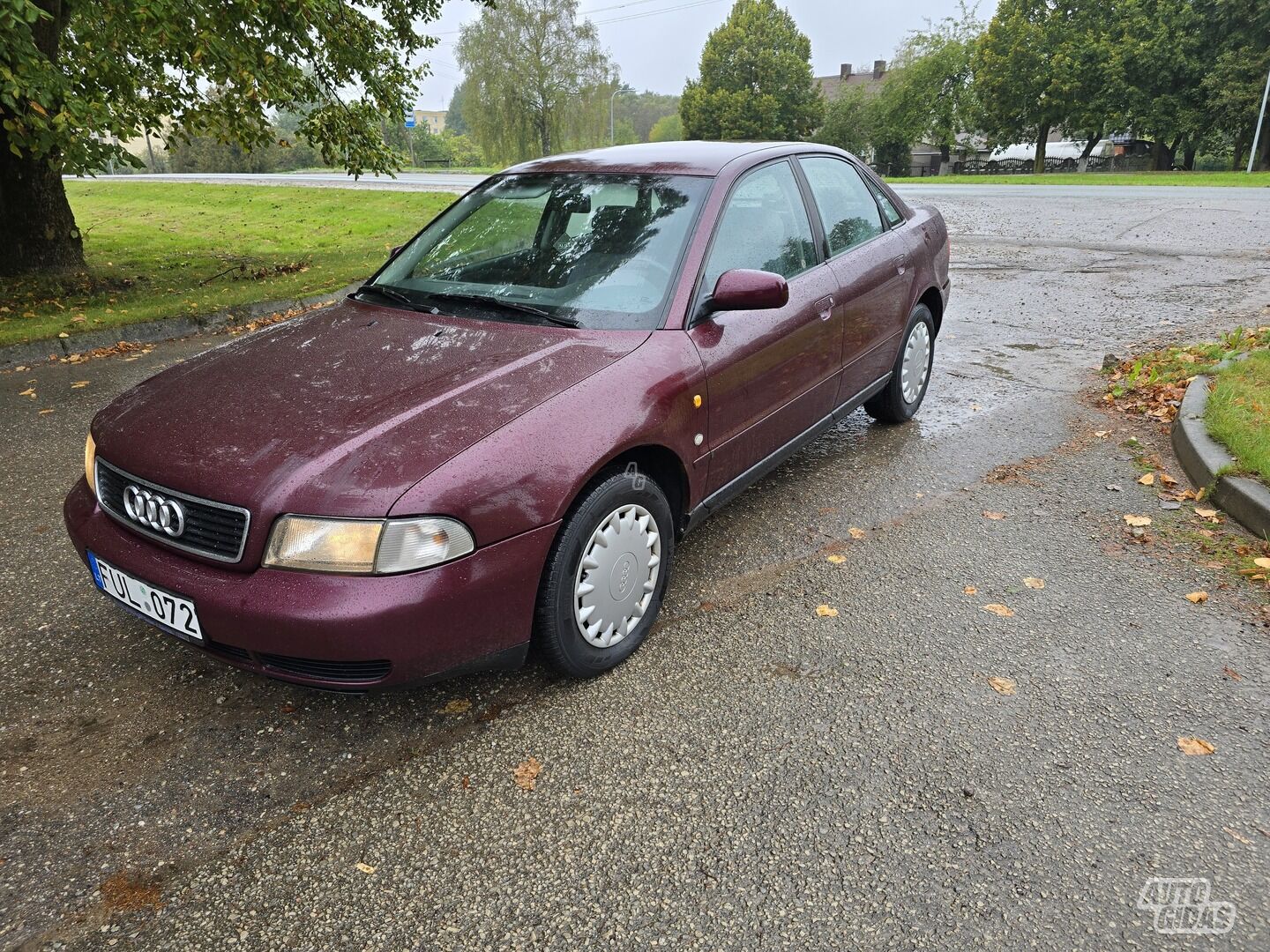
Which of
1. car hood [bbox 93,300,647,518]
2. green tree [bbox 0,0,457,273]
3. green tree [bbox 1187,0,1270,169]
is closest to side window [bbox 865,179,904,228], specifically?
car hood [bbox 93,300,647,518]

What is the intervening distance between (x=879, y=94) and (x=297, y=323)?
69.2 metres

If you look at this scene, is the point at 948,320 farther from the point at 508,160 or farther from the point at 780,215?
the point at 508,160

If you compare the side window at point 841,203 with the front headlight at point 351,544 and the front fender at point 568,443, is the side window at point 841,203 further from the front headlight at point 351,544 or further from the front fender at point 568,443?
the front headlight at point 351,544

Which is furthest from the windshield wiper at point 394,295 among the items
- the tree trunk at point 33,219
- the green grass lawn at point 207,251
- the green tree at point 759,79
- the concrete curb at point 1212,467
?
the green tree at point 759,79

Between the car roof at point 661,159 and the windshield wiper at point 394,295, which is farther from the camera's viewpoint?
the car roof at point 661,159

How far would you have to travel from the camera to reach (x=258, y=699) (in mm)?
2777

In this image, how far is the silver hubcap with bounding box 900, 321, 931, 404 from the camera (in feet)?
16.6

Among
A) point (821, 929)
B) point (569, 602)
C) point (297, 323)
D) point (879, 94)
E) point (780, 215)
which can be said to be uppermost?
point (879, 94)

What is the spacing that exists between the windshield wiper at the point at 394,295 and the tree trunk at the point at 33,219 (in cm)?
764

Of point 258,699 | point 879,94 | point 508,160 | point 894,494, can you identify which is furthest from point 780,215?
point 879,94

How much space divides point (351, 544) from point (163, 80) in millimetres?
9238

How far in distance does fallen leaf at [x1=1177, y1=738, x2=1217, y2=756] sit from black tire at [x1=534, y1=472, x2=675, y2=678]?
1735 mm

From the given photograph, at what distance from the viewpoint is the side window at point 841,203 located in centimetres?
417

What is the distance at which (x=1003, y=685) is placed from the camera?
2.84 m
